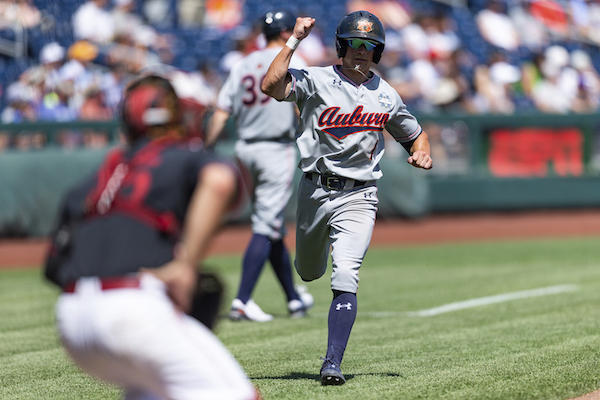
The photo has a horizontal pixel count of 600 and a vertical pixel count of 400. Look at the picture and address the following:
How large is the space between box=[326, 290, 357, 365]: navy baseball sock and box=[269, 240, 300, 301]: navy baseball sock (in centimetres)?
243

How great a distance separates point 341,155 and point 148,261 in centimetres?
236

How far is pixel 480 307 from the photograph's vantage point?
25.0 ft

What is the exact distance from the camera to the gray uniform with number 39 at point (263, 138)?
280 inches

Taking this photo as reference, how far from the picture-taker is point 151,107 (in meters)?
2.86

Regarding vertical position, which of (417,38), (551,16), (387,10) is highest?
(551,16)

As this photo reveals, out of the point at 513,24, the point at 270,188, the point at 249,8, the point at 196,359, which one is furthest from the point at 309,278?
the point at 513,24

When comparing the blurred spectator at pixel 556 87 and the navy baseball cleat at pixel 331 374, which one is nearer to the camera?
the navy baseball cleat at pixel 331 374

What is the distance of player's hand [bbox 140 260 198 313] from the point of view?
8.64 feet

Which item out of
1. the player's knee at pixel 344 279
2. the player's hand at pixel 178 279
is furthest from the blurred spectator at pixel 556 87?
the player's hand at pixel 178 279

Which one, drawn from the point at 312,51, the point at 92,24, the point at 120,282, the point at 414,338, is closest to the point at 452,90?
the point at 312,51

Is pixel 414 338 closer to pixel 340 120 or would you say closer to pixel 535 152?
pixel 340 120

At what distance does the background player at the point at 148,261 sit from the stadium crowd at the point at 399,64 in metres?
9.84

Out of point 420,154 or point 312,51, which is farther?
point 312,51

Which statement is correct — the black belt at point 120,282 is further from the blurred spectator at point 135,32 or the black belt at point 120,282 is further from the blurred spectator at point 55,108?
the blurred spectator at point 135,32
